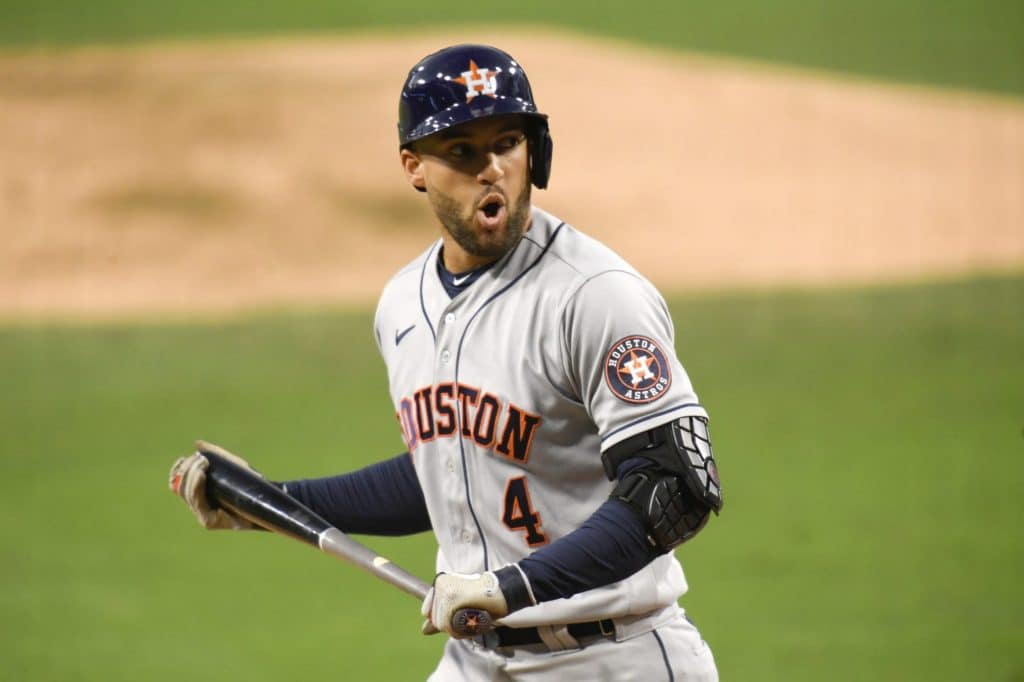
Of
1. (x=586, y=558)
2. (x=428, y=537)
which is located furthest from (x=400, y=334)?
(x=428, y=537)

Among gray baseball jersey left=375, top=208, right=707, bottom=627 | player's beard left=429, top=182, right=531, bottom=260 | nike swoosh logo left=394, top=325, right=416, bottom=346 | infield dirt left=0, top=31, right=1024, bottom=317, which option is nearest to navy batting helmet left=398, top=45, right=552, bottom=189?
player's beard left=429, top=182, right=531, bottom=260

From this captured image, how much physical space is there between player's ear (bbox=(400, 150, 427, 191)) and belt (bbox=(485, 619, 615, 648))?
922mm

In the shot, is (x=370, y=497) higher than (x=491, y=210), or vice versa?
(x=491, y=210)

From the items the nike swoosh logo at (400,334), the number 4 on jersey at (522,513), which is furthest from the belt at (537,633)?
the nike swoosh logo at (400,334)

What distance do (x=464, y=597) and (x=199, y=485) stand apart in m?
0.93

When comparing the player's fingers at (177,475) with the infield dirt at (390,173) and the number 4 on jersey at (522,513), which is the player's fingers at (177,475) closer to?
the number 4 on jersey at (522,513)

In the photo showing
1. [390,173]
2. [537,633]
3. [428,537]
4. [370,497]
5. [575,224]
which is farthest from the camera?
[390,173]

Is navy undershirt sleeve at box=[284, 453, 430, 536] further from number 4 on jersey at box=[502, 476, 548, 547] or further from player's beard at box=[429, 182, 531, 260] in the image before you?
Answer: player's beard at box=[429, 182, 531, 260]

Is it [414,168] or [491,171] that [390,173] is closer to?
[414,168]

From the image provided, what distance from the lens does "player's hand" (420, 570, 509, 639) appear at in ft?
8.32

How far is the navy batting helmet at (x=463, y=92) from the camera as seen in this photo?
9.23ft

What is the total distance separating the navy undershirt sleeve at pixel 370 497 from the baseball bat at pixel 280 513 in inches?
3.8

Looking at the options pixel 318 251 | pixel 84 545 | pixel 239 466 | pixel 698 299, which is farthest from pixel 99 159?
pixel 239 466

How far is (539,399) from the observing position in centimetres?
281
